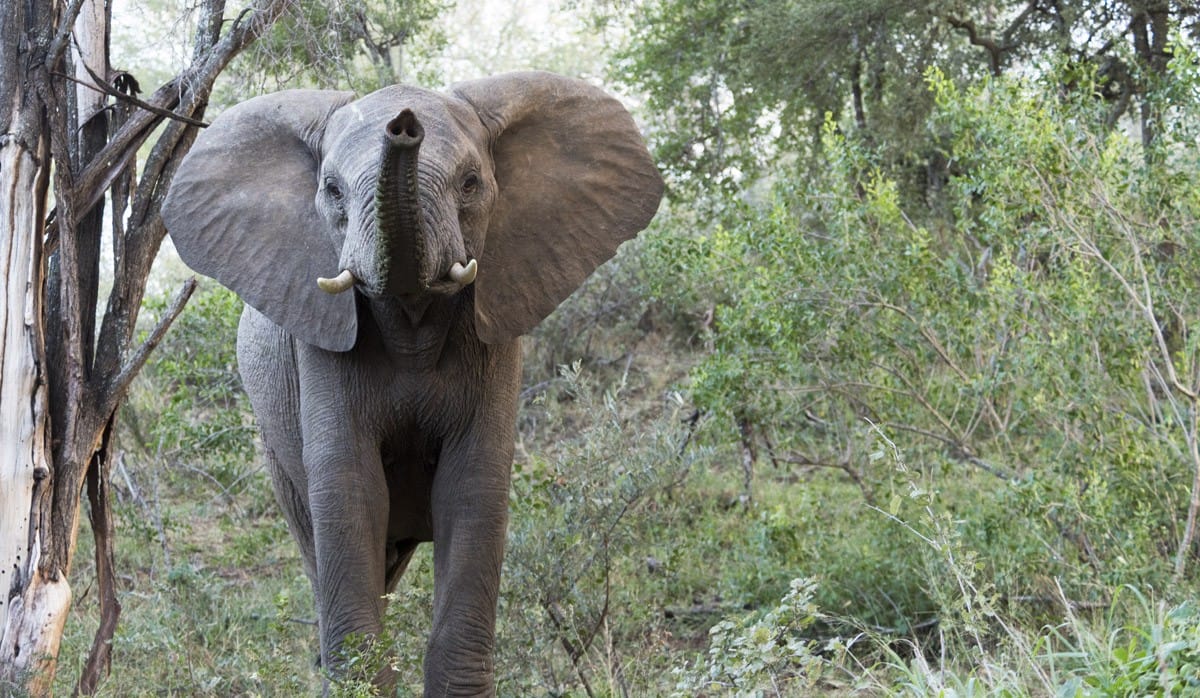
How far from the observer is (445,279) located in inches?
177

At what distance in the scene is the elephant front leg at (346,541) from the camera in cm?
520

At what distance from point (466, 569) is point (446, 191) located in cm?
142

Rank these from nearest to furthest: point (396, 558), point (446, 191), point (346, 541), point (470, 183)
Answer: point (446, 191) < point (470, 183) < point (346, 541) < point (396, 558)

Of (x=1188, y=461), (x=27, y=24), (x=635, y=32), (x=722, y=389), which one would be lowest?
(x=1188, y=461)

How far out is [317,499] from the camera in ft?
17.1

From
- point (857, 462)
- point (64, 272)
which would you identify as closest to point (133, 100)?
point (64, 272)

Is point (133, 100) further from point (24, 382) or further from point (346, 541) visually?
point (346, 541)

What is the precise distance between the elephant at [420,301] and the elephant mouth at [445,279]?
383 millimetres

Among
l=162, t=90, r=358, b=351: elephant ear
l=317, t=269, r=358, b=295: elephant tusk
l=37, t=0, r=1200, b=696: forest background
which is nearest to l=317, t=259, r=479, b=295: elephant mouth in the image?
l=317, t=269, r=358, b=295: elephant tusk

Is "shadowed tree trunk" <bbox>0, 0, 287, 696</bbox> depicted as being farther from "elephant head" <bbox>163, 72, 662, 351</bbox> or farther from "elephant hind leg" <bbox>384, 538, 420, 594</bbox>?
"elephant hind leg" <bbox>384, 538, 420, 594</bbox>

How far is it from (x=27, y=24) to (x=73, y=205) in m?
0.76

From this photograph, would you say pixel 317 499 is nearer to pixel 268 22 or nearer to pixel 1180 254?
pixel 268 22

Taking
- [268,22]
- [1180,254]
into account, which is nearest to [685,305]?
[1180,254]

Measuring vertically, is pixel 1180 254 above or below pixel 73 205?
below
